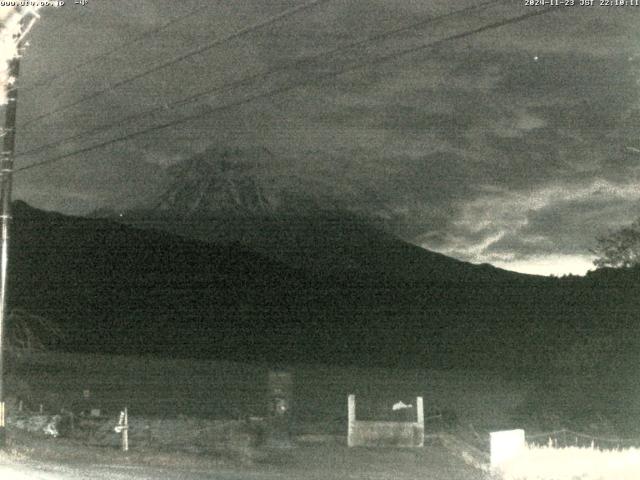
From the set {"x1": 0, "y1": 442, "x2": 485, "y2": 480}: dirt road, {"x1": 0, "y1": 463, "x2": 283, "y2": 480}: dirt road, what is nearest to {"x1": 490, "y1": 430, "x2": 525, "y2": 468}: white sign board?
{"x1": 0, "y1": 442, "x2": 485, "y2": 480}: dirt road

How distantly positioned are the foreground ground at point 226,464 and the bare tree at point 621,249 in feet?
47.0

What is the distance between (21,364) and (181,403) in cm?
813

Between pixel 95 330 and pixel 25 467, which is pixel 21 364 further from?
pixel 25 467

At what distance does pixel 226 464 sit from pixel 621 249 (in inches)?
836

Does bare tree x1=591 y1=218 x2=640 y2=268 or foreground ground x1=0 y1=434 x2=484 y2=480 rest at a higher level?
bare tree x1=591 y1=218 x2=640 y2=268

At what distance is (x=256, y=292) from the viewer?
94.8 metres

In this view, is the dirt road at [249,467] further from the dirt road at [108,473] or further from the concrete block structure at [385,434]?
the concrete block structure at [385,434]

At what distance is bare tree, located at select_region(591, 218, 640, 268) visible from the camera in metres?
33.8

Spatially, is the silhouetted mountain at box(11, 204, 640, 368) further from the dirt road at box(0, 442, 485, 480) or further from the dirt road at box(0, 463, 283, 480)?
the dirt road at box(0, 463, 283, 480)

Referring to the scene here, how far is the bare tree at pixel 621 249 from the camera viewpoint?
33.8 metres

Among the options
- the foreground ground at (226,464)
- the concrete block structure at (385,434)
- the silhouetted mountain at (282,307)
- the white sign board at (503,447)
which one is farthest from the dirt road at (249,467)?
the silhouetted mountain at (282,307)

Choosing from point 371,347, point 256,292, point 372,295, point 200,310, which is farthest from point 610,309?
point 256,292

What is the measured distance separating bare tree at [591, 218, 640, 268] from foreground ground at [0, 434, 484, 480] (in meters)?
14.3

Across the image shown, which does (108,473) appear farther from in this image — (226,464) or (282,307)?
(282,307)
